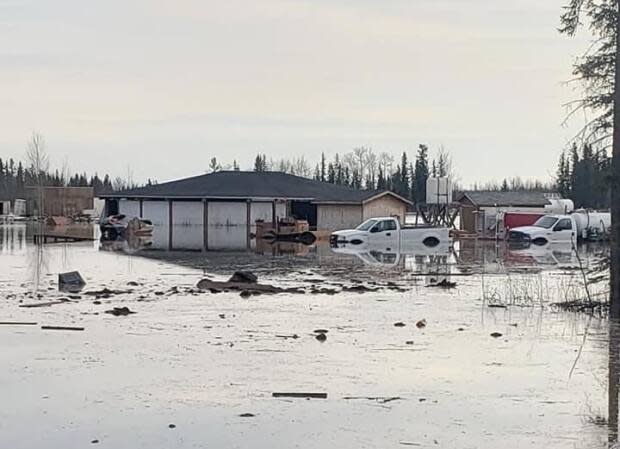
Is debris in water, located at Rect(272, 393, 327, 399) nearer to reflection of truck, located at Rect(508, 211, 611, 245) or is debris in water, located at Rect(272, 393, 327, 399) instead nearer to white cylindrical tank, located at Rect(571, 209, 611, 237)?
reflection of truck, located at Rect(508, 211, 611, 245)

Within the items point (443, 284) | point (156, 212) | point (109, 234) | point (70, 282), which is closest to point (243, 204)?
point (156, 212)

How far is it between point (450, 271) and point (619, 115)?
1314cm

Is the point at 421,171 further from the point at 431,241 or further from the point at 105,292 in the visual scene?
the point at 105,292

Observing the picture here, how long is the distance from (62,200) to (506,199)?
178 feet

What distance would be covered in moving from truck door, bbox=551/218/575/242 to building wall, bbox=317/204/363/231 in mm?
16214

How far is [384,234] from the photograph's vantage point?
49.0 meters

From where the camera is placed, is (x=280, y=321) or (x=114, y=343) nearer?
(x=114, y=343)

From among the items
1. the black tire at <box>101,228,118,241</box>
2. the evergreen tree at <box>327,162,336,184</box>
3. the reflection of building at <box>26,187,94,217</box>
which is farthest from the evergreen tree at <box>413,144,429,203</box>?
the black tire at <box>101,228,118,241</box>

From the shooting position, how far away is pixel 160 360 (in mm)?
12945

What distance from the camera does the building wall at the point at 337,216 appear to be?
218ft

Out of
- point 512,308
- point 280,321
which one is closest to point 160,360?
point 280,321

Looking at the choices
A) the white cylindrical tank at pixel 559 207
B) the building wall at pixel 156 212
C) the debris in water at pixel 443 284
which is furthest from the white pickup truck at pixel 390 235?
the white cylindrical tank at pixel 559 207

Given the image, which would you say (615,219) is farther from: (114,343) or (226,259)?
(226,259)

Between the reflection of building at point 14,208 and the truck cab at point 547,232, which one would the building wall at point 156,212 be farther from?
the reflection of building at point 14,208
